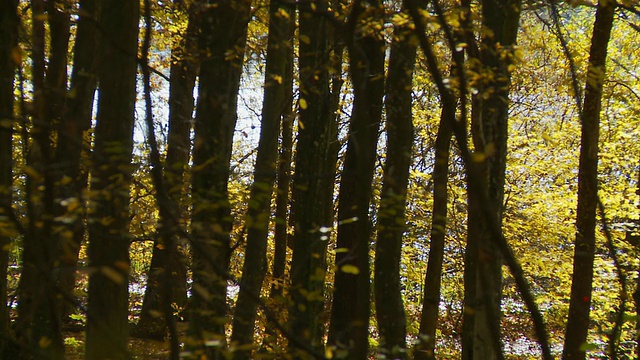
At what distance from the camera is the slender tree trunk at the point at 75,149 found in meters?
2.97

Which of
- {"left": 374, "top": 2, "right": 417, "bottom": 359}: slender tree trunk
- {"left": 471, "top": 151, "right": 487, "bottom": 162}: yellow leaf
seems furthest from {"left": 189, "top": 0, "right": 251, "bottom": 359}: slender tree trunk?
{"left": 471, "top": 151, "right": 487, "bottom": 162}: yellow leaf

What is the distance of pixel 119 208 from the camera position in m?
4.06

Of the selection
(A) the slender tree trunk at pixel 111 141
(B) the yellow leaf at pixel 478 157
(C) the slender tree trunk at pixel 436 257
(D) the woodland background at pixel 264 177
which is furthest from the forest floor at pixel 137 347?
(B) the yellow leaf at pixel 478 157

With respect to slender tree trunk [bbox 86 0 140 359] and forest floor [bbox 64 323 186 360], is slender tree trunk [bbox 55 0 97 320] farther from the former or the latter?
forest floor [bbox 64 323 186 360]

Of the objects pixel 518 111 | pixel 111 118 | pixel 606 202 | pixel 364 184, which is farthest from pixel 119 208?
pixel 518 111

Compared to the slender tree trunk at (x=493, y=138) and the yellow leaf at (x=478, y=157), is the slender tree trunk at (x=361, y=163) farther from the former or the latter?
the slender tree trunk at (x=493, y=138)

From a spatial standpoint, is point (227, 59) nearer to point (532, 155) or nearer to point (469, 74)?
point (469, 74)

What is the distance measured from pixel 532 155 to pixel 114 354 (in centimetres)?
1174

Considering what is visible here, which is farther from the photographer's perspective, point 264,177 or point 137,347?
point 137,347

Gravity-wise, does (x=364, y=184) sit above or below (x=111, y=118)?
below

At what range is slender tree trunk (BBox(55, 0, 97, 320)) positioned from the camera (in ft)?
9.73

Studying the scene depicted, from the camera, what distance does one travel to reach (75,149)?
4.35 m

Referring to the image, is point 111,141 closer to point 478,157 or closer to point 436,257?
point 478,157

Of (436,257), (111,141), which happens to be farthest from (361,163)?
(436,257)
